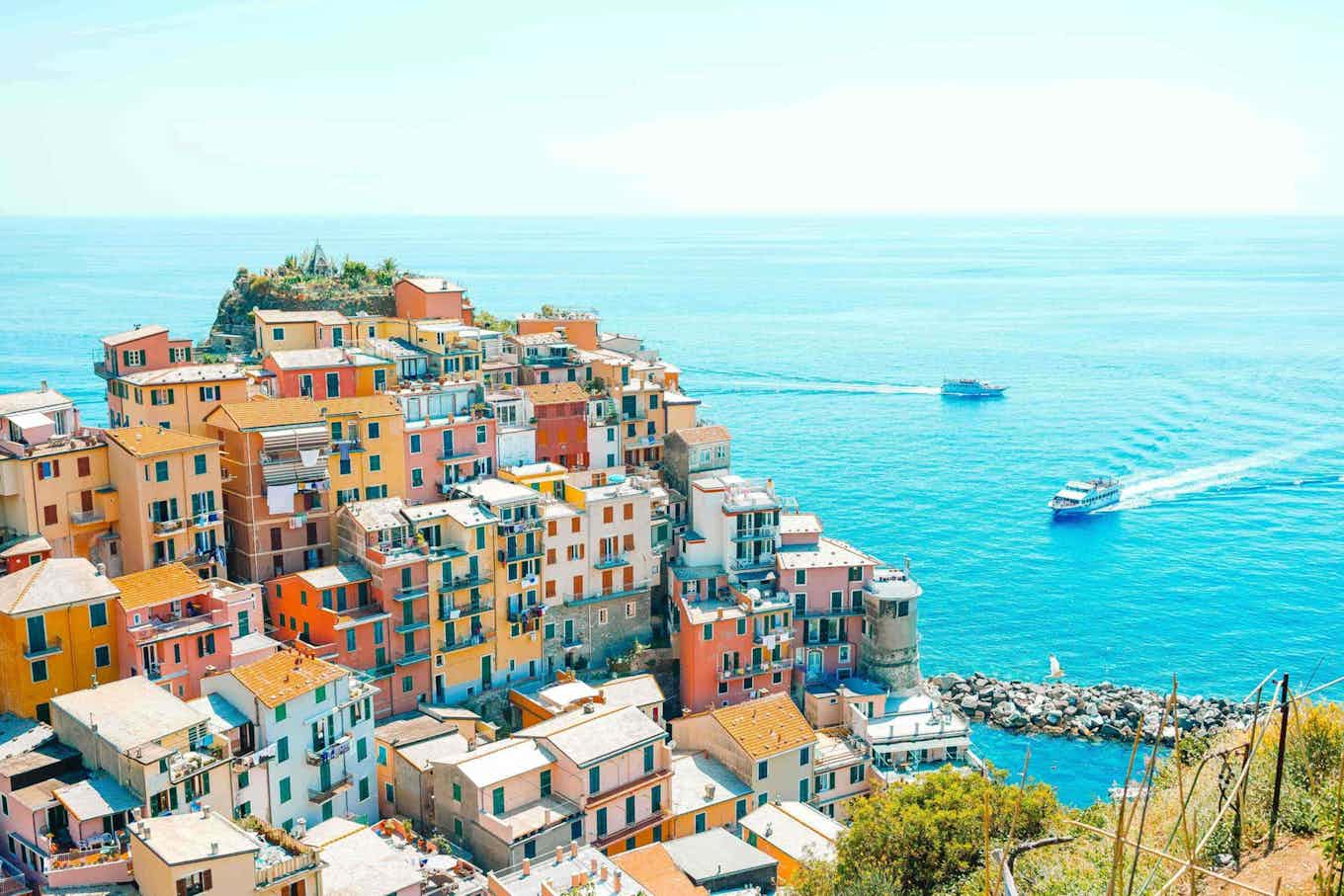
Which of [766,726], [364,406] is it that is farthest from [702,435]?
[766,726]

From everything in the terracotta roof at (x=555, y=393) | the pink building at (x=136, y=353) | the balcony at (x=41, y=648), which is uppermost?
the pink building at (x=136, y=353)

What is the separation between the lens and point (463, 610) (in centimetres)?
4341

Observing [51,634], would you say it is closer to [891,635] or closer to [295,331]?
[295,331]

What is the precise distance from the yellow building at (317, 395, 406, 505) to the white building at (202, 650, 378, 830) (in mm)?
10058

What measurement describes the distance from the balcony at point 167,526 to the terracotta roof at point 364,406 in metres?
6.47

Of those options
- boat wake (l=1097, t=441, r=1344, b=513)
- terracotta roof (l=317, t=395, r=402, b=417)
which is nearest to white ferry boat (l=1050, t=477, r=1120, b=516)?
boat wake (l=1097, t=441, r=1344, b=513)

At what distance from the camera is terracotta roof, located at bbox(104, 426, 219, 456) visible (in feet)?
129

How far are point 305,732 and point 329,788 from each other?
197 cm

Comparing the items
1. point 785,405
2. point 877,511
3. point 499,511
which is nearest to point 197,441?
point 499,511

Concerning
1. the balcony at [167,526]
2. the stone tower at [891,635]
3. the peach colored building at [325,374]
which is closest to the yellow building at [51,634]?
the balcony at [167,526]

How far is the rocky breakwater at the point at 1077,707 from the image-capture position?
49156 mm

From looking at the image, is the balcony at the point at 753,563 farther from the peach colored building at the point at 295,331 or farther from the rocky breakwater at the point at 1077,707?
the peach colored building at the point at 295,331

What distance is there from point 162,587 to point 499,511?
1217cm

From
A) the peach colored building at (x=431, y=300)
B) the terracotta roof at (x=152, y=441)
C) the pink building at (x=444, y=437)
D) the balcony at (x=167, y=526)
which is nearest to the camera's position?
the terracotta roof at (x=152, y=441)
